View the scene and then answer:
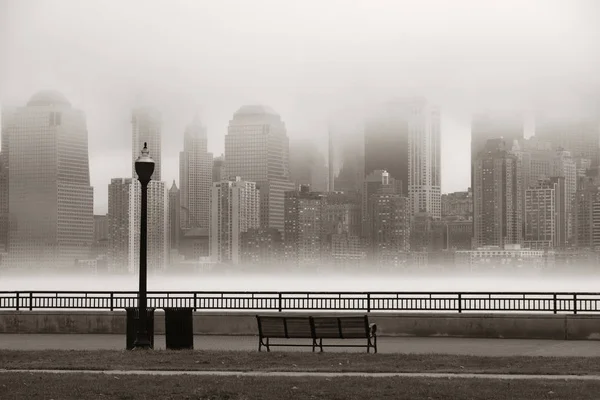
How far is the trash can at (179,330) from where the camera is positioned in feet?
65.4

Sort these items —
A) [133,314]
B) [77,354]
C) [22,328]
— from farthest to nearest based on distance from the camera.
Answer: [22,328], [133,314], [77,354]

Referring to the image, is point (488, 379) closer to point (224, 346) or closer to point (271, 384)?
point (271, 384)

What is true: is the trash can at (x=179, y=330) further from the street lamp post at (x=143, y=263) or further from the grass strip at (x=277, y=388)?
the grass strip at (x=277, y=388)

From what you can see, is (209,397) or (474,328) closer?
(209,397)

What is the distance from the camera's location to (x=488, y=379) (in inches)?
578

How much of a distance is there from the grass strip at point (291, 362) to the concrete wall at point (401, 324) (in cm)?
621

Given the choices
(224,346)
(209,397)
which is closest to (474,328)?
(224,346)

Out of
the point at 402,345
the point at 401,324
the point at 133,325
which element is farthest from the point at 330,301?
the point at 133,325

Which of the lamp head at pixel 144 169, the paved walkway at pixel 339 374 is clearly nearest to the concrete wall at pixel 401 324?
the lamp head at pixel 144 169

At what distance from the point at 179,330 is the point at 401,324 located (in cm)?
732

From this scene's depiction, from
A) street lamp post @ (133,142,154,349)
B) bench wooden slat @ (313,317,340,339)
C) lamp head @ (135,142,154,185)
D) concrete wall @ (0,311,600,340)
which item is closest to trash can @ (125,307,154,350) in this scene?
street lamp post @ (133,142,154,349)

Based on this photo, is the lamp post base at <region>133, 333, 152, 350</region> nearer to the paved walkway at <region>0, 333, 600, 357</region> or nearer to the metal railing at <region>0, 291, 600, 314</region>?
the paved walkway at <region>0, 333, 600, 357</region>

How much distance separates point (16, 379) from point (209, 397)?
3416 millimetres

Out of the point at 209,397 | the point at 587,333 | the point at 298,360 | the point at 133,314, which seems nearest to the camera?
the point at 209,397
